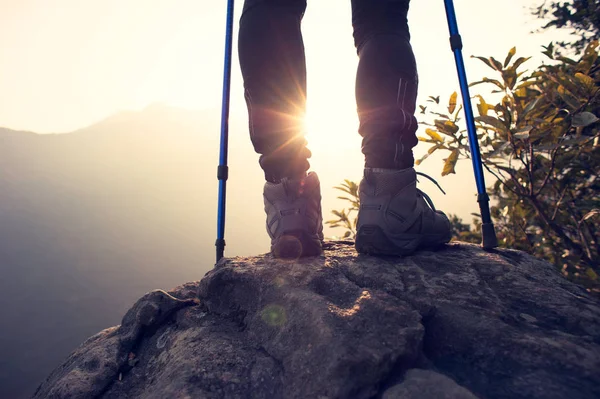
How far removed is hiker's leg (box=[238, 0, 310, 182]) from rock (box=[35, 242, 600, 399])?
0.69 metres

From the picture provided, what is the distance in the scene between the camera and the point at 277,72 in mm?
2047

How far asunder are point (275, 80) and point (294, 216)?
822mm

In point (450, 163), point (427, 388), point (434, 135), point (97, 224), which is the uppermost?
point (434, 135)

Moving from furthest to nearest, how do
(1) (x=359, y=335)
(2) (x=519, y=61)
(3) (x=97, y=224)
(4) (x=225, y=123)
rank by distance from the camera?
1. (3) (x=97, y=224)
2. (4) (x=225, y=123)
3. (2) (x=519, y=61)
4. (1) (x=359, y=335)

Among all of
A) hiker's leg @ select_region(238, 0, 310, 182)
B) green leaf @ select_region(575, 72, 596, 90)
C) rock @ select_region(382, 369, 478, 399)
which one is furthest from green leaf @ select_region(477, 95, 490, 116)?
rock @ select_region(382, 369, 478, 399)

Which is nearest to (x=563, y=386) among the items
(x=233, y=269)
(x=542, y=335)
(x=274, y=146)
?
(x=542, y=335)

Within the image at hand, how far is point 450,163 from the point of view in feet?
8.58

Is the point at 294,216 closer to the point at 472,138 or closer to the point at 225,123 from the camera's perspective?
the point at 225,123

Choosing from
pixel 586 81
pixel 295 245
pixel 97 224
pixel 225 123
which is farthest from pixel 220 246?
pixel 97 224

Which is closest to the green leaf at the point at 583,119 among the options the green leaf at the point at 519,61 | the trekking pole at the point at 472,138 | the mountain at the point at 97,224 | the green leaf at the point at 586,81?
the green leaf at the point at 586,81

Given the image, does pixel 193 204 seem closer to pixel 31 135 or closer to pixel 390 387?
pixel 31 135

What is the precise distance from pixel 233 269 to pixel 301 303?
1.99 ft

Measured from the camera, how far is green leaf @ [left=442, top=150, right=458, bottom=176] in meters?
2.57

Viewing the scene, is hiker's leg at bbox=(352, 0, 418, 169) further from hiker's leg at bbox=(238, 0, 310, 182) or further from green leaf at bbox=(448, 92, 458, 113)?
green leaf at bbox=(448, 92, 458, 113)
